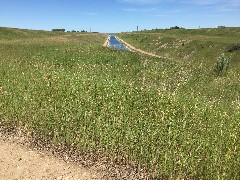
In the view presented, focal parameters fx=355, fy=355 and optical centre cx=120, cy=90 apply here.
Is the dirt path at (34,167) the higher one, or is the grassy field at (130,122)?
the grassy field at (130,122)

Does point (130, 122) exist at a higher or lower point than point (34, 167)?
higher

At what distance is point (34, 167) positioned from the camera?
9727mm

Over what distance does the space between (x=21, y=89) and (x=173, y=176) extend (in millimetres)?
7311

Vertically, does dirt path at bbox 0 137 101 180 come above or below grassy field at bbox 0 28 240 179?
below

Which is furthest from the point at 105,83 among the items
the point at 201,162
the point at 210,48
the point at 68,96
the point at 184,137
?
the point at 210,48

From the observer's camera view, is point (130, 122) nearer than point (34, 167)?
No

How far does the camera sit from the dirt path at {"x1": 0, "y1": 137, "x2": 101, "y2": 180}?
30.4 feet

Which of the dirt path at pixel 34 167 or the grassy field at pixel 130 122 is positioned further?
the dirt path at pixel 34 167

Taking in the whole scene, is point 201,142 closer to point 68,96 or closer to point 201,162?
point 201,162

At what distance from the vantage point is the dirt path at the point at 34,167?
9.27 metres

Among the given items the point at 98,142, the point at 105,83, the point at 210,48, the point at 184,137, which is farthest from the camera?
the point at 210,48

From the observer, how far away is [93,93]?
12.8 m

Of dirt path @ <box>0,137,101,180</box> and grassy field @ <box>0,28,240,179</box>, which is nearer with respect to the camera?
grassy field @ <box>0,28,240,179</box>

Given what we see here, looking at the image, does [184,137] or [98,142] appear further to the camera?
[98,142]
